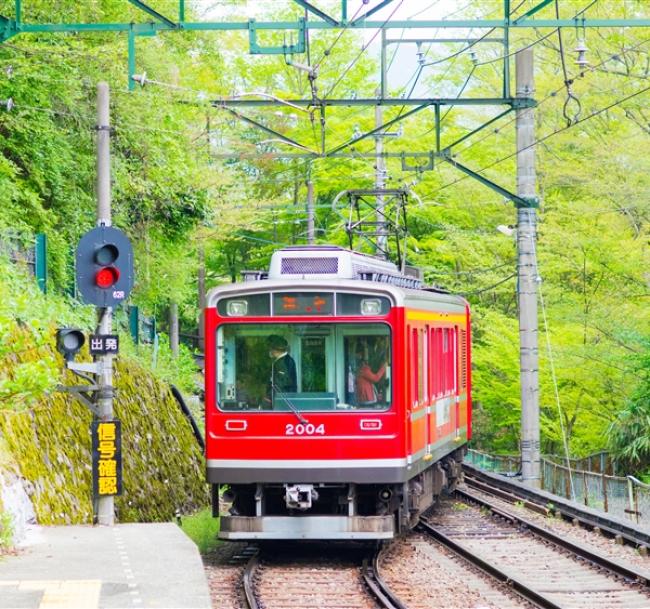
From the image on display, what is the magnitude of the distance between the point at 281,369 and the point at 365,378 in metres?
0.86

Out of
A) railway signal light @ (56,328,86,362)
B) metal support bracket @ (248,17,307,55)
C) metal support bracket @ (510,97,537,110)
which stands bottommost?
railway signal light @ (56,328,86,362)

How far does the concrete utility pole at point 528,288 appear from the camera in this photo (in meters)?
20.6

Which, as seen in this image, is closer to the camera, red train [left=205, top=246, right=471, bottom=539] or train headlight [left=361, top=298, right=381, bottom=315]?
red train [left=205, top=246, right=471, bottom=539]

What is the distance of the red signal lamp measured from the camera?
13152mm

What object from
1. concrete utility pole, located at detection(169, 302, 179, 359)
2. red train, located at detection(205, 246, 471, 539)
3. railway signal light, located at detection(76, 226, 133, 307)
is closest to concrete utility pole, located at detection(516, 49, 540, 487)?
red train, located at detection(205, 246, 471, 539)

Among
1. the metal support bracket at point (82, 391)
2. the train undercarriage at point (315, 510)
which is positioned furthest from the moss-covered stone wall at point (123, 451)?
the train undercarriage at point (315, 510)

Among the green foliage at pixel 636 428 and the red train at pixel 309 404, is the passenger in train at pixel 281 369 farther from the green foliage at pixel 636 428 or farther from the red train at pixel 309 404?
the green foliage at pixel 636 428

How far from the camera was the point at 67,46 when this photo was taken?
1964 cm

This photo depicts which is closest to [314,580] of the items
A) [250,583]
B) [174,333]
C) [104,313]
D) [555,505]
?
[250,583]

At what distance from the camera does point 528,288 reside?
67.9ft

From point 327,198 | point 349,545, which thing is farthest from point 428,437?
point 327,198

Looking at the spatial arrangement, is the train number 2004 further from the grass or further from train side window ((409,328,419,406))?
the grass

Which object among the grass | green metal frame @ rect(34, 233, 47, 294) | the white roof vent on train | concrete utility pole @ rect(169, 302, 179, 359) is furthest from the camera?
concrete utility pole @ rect(169, 302, 179, 359)

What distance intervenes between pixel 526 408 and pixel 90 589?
39.7 feet
